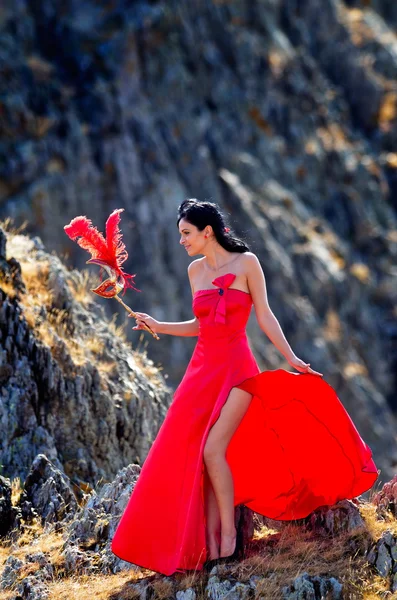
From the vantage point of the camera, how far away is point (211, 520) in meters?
6.40

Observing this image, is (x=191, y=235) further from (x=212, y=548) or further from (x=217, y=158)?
(x=217, y=158)

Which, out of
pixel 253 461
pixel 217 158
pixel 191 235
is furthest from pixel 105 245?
pixel 217 158

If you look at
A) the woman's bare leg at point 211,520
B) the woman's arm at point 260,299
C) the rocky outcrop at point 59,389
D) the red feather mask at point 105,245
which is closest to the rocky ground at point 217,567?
the woman's bare leg at point 211,520

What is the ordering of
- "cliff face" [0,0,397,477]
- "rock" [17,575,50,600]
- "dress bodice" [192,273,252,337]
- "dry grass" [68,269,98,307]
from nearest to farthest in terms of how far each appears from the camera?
"rock" [17,575,50,600]
"dress bodice" [192,273,252,337]
"dry grass" [68,269,98,307]
"cliff face" [0,0,397,477]

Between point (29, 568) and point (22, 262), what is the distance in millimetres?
4457

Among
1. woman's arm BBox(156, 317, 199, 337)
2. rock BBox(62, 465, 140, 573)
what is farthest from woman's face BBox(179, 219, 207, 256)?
rock BBox(62, 465, 140, 573)

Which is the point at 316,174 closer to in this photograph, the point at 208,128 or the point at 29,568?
the point at 208,128

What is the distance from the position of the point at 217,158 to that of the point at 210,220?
26.1 m

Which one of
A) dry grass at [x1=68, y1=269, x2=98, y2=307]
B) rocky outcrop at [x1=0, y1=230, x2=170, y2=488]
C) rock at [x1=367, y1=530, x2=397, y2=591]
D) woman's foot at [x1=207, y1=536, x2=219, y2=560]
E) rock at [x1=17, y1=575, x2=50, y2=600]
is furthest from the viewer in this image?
dry grass at [x1=68, y1=269, x2=98, y2=307]

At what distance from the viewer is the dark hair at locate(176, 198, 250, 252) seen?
672cm

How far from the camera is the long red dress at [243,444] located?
6418 millimetres

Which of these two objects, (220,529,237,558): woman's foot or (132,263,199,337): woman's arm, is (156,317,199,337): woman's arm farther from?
(220,529,237,558): woman's foot

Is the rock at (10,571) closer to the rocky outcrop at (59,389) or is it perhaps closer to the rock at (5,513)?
the rock at (5,513)

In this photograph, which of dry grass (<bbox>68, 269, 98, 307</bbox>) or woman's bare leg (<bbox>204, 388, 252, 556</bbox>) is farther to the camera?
dry grass (<bbox>68, 269, 98, 307</bbox>)
